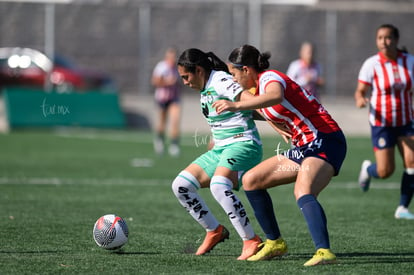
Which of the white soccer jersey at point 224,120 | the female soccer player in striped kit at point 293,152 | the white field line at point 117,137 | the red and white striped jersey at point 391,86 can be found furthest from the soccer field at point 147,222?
the white field line at point 117,137

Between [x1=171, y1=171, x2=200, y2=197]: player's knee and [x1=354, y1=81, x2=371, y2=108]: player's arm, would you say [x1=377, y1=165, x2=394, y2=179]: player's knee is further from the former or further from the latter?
[x1=171, y1=171, x2=200, y2=197]: player's knee

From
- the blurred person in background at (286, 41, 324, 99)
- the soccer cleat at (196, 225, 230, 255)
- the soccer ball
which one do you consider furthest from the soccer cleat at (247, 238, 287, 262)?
the blurred person in background at (286, 41, 324, 99)

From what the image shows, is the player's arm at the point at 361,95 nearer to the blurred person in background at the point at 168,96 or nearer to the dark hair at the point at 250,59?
the dark hair at the point at 250,59

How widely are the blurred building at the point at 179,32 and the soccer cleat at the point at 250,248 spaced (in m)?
21.5

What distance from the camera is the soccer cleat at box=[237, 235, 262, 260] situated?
6.56m

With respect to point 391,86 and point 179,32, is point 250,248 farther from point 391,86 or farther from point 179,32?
point 179,32

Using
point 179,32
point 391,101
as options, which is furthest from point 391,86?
point 179,32

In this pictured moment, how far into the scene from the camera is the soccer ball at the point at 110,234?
22.4 ft

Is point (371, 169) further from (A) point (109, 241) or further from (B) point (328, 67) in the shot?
(B) point (328, 67)

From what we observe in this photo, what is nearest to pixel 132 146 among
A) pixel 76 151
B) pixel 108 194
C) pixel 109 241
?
pixel 76 151

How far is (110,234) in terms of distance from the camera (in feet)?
22.4

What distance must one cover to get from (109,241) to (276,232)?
1.38 meters

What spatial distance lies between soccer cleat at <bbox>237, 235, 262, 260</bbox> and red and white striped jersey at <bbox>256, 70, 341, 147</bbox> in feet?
2.84

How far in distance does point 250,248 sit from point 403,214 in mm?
3217
